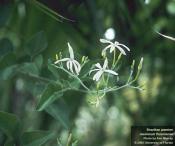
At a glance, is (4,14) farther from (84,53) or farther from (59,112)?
(84,53)

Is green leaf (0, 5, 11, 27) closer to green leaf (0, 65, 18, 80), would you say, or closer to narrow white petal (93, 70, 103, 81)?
green leaf (0, 65, 18, 80)

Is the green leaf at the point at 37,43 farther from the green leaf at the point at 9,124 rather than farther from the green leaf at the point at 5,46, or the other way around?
the green leaf at the point at 9,124


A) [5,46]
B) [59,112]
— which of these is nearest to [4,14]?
[5,46]

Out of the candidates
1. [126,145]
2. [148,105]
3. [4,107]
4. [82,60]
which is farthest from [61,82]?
[126,145]

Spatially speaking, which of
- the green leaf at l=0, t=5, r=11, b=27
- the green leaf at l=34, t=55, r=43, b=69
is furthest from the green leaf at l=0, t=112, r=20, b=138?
the green leaf at l=0, t=5, r=11, b=27

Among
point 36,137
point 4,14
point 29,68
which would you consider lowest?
point 36,137

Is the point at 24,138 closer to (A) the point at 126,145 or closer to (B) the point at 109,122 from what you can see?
(A) the point at 126,145

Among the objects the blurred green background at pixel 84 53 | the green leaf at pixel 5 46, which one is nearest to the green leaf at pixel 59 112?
the blurred green background at pixel 84 53
